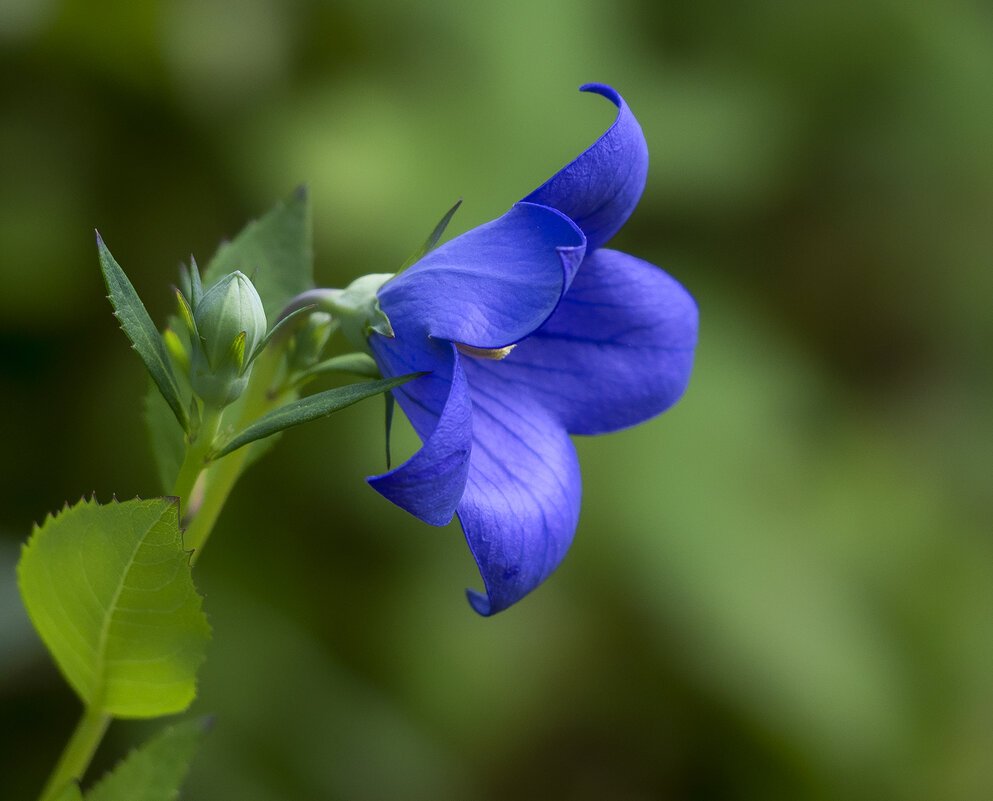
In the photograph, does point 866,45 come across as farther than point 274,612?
Yes

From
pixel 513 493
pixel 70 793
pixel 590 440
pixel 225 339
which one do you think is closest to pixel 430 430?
pixel 513 493

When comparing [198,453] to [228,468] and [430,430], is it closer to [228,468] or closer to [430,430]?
[228,468]

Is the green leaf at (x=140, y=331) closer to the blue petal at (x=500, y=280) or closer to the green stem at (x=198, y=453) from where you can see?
the green stem at (x=198, y=453)

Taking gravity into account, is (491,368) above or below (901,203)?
above

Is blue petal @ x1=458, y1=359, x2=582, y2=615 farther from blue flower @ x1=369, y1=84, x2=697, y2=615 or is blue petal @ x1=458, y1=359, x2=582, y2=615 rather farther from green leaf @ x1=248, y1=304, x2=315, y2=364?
green leaf @ x1=248, y1=304, x2=315, y2=364

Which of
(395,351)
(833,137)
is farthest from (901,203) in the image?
(395,351)

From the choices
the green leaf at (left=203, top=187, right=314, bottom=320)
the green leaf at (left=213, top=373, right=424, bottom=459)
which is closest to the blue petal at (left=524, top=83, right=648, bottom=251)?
the green leaf at (left=213, top=373, right=424, bottom=459)

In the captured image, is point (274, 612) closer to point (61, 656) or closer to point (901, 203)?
point (61, 656)
